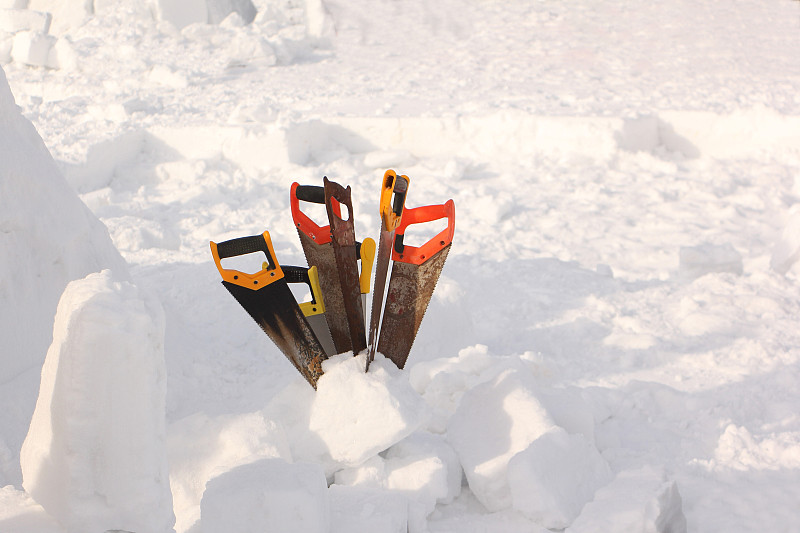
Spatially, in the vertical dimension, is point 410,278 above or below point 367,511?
above

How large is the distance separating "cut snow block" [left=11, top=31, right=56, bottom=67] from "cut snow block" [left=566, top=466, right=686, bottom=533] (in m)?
7.45

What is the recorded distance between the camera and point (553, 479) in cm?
182

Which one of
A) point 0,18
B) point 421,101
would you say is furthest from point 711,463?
point 0,18

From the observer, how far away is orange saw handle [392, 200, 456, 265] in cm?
194

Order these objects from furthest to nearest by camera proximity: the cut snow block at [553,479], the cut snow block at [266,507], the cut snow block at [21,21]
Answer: the cut snow block at [21,21] → the cut snow block at [553,479] → the cut snow block at [266,507]

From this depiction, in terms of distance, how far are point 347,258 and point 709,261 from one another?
2.52 meters

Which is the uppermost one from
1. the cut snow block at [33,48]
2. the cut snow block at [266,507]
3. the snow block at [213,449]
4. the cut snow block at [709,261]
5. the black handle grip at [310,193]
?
the black handle grip at [310,193]

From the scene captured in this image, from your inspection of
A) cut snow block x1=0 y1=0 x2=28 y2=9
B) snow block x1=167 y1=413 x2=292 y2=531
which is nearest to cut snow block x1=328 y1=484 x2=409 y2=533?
snow block x1=167 y1=413 x2=292 y2=531

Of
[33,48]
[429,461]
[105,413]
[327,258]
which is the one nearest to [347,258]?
[327,258]

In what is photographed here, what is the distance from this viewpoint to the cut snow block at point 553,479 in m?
1.78

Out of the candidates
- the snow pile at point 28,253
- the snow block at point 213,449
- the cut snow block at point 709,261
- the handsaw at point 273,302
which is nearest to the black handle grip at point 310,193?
the handsaw at point 273,302

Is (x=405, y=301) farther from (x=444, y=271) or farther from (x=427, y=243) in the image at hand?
(x=444, y=271)

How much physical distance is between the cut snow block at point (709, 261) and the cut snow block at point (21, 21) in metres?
7.29

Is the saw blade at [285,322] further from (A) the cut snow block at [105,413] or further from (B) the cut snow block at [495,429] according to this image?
(A) the cut snow block at [105,413]
